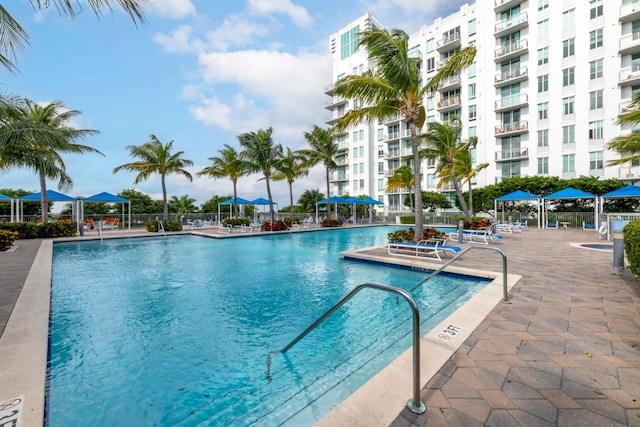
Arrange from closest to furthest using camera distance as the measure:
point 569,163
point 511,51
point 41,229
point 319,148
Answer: point 41,229, point 319,148, point 569,163, point 511,51

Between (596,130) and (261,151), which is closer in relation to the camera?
(261,151)

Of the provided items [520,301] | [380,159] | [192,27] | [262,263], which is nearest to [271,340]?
[520,301]

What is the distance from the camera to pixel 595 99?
2550cm

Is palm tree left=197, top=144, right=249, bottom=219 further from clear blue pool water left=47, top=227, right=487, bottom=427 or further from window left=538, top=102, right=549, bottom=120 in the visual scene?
window left=538, top=102, right=549, bottom=120

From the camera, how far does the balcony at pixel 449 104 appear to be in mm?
33650

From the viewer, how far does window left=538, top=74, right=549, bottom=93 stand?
2789cm

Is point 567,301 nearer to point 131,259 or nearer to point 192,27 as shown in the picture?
point 192,27

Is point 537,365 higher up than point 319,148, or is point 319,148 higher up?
point 319,148

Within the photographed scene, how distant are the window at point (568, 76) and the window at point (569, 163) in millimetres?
6540

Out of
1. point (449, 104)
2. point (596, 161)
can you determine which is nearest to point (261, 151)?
point (449, 104)

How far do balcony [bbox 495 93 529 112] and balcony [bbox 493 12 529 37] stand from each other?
21.2 ft

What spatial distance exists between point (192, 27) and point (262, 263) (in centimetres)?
749

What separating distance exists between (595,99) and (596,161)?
5.39 m

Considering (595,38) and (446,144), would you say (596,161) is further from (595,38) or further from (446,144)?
(446,144)
